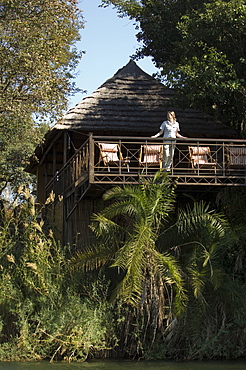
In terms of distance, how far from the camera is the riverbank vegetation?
15.5 metres

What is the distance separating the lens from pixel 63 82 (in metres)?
23.4

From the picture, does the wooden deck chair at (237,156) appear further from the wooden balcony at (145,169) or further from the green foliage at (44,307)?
the green foliage at (44,307)

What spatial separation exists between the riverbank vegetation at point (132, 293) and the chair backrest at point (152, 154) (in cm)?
60

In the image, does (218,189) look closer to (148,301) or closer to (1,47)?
(148,301)

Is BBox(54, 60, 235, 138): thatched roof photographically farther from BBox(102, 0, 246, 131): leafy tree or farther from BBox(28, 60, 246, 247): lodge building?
BBox(102, 0, 246, 131): leafy tree

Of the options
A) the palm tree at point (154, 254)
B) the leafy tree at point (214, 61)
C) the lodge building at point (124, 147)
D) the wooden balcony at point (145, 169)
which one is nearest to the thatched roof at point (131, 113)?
the lodge building at point (124, 147)

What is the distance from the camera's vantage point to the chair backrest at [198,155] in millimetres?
17047

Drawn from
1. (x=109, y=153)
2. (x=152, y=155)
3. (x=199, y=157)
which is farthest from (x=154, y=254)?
(x=199, y=157)

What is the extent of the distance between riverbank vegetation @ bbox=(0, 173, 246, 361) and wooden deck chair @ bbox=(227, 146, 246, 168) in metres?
1.40

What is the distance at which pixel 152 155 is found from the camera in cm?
1688

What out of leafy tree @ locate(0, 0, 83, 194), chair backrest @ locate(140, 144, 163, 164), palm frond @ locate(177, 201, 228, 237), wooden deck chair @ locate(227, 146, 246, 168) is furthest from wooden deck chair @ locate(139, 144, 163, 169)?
leafy tree @ locate(0, 0, 83, 194)

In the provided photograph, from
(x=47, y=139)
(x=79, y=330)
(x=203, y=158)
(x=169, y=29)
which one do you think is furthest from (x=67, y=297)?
(x=169, y=29)

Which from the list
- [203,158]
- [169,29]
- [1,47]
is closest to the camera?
[203,158]

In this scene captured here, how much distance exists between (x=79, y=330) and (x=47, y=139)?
300 inches
